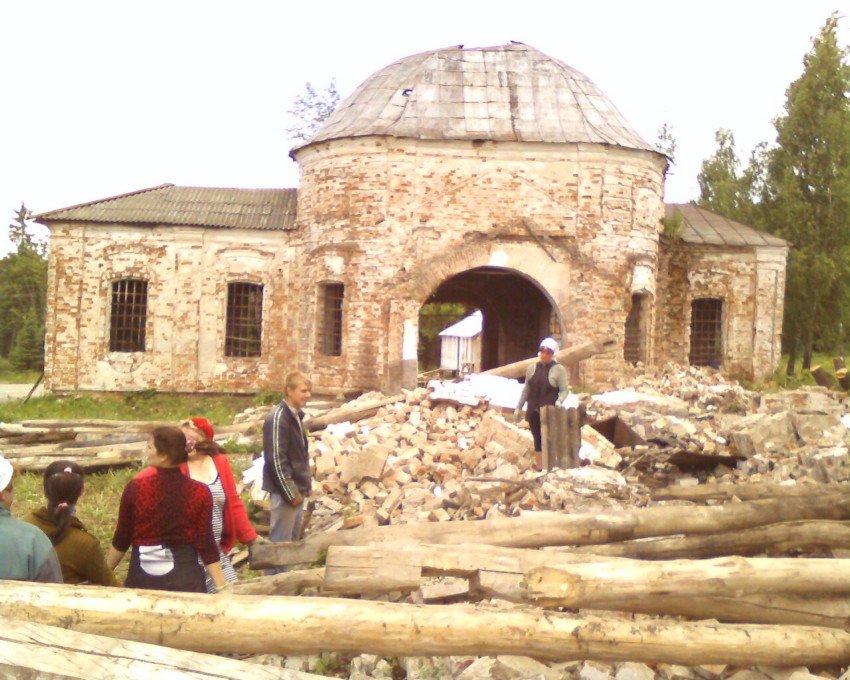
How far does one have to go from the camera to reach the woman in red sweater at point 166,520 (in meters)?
4.73

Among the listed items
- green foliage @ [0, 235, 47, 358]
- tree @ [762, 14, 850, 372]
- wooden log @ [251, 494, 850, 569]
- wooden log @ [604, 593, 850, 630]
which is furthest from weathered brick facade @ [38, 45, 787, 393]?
green foliage @ [0, 235, 47, 358]

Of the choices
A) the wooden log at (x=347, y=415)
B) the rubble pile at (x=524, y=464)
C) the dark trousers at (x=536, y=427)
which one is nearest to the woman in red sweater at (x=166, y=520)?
the rubble pile at (x=524, y=464)

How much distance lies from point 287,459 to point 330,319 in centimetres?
1249

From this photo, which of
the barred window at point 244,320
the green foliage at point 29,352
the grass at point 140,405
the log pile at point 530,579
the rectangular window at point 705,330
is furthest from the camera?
the green foliage at point 29,352

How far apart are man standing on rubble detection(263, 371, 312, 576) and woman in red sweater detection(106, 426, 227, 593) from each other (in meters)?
1.75

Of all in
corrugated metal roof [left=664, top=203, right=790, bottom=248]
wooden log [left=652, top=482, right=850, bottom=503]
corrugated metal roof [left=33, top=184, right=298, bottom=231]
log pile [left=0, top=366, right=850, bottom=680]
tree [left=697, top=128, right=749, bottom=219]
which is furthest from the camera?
tree [left=697, top=128, right=749, bottom=219]

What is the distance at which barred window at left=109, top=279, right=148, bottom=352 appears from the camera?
19969mm

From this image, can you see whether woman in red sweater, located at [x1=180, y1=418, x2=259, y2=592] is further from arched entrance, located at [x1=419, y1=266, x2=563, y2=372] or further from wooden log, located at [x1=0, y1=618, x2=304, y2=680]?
arched entrance, located at [x1=419, y1=266, x2=563, y2=372]

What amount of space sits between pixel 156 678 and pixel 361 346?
47.9ft

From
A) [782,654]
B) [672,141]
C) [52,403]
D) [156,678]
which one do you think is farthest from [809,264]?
[156,678]

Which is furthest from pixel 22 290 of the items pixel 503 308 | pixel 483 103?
pixel 483 103

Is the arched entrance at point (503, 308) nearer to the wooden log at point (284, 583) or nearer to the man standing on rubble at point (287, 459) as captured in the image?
the man standing on rubble at point (287, 459)

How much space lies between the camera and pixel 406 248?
704 inches

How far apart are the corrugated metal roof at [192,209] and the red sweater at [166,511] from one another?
50.4 ft
